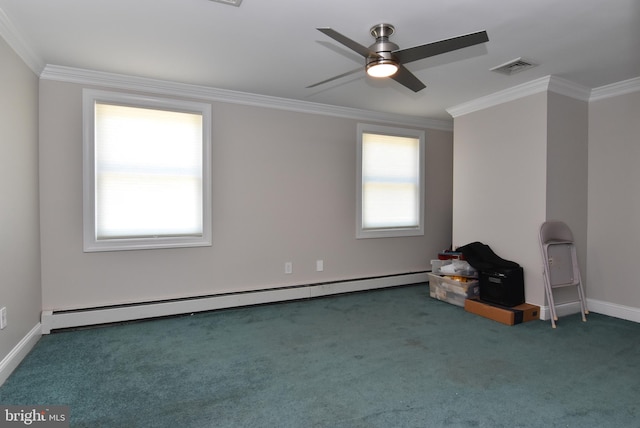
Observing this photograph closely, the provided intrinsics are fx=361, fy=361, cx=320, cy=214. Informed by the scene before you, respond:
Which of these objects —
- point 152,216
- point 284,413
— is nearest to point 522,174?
point 284,413

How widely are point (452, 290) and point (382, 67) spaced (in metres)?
2.73

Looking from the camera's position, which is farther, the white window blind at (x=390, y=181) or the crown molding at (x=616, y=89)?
the white window blind at (x=390, y=181)

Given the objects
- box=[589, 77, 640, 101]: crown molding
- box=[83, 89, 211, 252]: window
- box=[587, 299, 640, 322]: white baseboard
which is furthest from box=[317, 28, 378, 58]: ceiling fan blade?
box=[587, 299, 640, 322]: white baseboard

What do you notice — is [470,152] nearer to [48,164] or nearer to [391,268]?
[391,268]

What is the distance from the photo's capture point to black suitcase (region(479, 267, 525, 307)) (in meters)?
3.60

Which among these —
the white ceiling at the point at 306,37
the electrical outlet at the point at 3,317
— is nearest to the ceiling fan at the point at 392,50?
the white ceiling at the point at 306,37

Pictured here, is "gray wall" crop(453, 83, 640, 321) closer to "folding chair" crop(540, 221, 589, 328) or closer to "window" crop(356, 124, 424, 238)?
"folding chair" crop(540, 221, 589, 328)

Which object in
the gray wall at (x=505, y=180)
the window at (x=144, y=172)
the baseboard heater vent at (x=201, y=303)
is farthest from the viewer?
the gray wall at (x=505, y=180)

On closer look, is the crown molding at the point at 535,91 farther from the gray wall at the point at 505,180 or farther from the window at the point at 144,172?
the window at the point at 144,172

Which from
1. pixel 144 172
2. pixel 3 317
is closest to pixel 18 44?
pixel 144 172

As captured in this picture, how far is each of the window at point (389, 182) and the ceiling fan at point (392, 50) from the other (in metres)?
2.17

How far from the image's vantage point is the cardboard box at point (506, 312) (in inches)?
134

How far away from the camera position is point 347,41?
2.05 meters

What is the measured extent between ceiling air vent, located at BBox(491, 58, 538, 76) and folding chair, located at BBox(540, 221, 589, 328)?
4.86 feet
